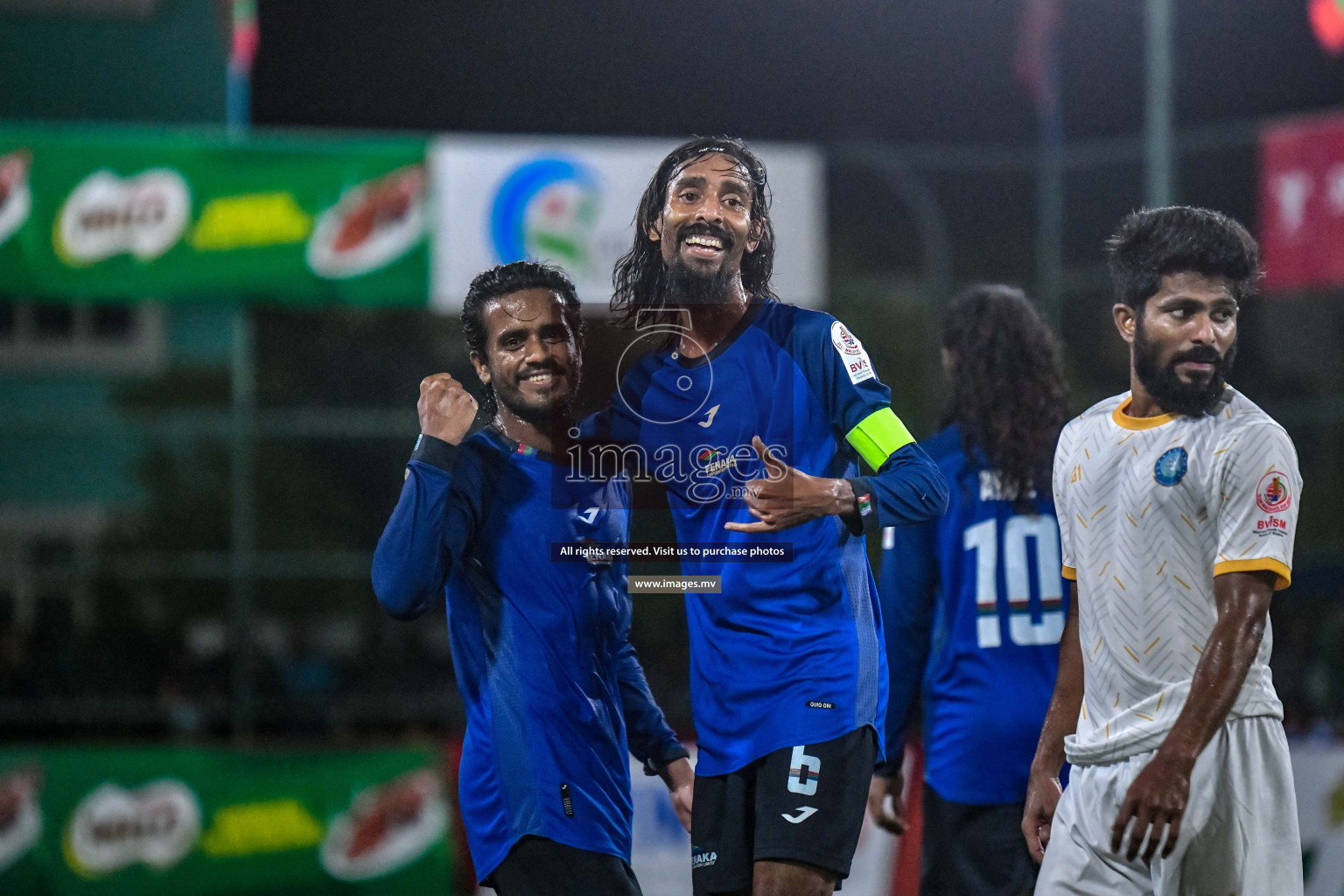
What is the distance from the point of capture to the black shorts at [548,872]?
3.46 meters

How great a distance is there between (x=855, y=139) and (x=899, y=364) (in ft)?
15.3

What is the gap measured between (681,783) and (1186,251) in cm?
179

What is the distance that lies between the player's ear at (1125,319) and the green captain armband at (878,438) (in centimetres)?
55

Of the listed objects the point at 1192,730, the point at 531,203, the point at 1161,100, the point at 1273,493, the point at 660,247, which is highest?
the point at 1161,100

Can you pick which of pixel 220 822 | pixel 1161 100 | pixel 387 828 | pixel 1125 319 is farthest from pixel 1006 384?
pixel 1161 100

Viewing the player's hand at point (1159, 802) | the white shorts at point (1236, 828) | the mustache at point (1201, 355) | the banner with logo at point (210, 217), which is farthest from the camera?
the banner with logo at point (210, 217)

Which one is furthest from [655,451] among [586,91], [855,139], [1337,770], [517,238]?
[855,139]

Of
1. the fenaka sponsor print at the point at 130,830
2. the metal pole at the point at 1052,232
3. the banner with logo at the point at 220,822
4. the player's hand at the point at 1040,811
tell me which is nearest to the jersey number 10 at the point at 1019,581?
the player's hand at the point at 1040,811

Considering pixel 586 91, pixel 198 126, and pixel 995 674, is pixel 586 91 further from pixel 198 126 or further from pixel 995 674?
pixel 995 674

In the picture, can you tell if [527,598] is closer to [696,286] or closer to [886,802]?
[696,286]

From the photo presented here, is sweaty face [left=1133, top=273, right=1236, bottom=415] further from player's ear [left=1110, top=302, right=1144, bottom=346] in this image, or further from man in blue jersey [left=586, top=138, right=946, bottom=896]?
man in blue jersey [left=586, top=138, right=946, bottom=896]

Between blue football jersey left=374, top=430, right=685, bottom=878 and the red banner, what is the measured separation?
10.2m

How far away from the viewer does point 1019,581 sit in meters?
4.35

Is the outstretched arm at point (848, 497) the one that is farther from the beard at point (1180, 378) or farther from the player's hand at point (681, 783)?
the player's hand at point (681, 783)
